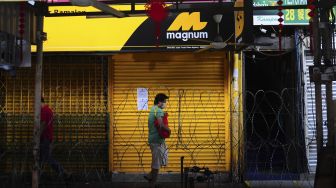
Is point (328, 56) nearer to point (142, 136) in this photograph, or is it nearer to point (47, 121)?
point (142, 136)

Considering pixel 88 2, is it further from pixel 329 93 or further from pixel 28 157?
pixel 28 157

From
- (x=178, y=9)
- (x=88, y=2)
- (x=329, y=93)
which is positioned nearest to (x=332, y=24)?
(x=329, y=93)

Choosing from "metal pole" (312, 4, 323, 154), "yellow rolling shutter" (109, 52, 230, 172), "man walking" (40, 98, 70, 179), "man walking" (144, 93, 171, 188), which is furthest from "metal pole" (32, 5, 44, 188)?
"metal pole" (312, 4, 323, 154)

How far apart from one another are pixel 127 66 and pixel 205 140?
2357 millimetres

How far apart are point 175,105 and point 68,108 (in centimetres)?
235

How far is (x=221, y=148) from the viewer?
10516 millimetres

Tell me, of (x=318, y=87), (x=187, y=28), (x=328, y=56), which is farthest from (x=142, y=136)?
(x=328, y=56)

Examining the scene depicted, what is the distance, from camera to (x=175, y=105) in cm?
1094

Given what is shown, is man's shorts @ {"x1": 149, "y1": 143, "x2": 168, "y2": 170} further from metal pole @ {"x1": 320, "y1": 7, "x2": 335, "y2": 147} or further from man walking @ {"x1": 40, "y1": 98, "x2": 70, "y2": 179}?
metal pole @ {"x1": 320, "y1": 7, "x2": 335, "y2": 147}

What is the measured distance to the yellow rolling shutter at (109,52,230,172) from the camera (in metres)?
10.8

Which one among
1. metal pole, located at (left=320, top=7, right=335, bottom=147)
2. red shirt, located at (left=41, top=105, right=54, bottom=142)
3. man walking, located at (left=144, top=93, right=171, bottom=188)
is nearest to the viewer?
metal pole, located at (left=320, top=7, right=335, bottom=147)

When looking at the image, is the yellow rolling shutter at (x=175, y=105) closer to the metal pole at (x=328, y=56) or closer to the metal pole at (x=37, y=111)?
the metal pole at (x=37, y=111)

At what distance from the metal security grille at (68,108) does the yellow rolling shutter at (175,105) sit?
288 millimetres

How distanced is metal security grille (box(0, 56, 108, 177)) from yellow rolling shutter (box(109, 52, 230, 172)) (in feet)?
0.95
